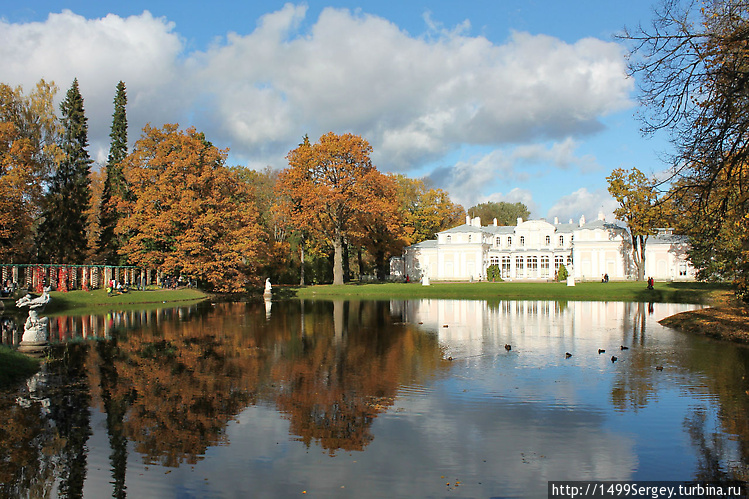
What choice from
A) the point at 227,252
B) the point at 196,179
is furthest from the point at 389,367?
the point at 196,179

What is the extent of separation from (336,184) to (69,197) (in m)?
23.8

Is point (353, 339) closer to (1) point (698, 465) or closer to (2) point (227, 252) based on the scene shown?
(1) point (698, 465)

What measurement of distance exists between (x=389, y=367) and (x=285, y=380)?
2.97m

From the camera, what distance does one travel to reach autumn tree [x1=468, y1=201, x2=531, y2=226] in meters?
114

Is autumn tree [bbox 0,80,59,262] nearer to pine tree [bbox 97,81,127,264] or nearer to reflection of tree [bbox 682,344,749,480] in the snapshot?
pine tree [bbox 97,81,127,264]

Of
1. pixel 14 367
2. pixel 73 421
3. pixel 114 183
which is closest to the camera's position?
pixel 73 421

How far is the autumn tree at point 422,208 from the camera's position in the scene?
3196 inches

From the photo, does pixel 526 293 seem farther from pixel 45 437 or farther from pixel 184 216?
pixel 45 437

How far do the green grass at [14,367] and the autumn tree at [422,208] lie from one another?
65.8 metres

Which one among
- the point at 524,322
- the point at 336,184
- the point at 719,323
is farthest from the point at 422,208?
the point at 719,323

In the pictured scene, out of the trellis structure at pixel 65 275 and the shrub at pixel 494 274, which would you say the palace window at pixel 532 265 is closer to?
the shrub at pixel 494 274

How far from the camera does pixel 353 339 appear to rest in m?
20.1

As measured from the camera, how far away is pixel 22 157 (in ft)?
122

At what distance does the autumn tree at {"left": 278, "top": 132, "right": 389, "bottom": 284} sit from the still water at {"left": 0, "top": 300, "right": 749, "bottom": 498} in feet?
112
